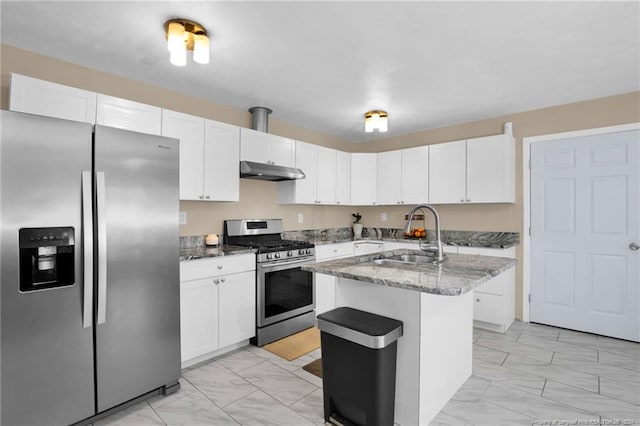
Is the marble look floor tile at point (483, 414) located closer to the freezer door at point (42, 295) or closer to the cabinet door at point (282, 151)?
the freezer door at point (42, 295)

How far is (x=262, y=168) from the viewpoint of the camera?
342cm

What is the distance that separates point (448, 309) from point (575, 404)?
1104 mm

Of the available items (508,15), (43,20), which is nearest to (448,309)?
(508,15)

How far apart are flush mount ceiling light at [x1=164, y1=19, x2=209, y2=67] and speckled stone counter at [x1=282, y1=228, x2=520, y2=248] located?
93.3 inches

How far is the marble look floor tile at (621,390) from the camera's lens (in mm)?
2246

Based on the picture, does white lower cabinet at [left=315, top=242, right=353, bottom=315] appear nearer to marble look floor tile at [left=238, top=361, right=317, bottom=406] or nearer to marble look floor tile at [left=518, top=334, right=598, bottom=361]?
marble look floor tile at [left=238, top=361, right=317, bottom=406]

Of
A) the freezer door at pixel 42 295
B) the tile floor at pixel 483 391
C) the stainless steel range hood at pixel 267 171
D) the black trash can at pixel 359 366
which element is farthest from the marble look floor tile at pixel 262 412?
the stainless steel range hood at pixel 267 171

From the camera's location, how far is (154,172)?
2201 millimetres

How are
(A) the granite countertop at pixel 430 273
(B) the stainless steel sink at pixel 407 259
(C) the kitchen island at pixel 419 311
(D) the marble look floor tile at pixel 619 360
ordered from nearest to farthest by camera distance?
(A) the granite countertop at pixel 430 273 → (C) the kitchen island at pixel 419 311 → (B) the stainless steel sink at pixel 407 259 → (D) the marble look floor tile at pixel 619 360

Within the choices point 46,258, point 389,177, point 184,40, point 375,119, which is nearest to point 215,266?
point 46,258

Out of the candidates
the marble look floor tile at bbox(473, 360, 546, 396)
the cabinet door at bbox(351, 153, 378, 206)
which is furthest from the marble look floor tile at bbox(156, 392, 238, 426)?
the cabinet door at bbox(351, 153, 378, 206)

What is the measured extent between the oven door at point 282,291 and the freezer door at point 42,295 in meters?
1.46

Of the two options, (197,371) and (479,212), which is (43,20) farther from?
(479,212)

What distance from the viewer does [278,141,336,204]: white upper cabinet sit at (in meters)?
4.01
